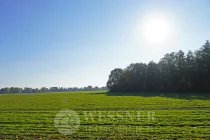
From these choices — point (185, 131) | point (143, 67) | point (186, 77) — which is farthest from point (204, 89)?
point (185, 131)

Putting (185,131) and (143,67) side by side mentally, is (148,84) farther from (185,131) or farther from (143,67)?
(185,131)

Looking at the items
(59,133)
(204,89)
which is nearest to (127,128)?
(59,133)

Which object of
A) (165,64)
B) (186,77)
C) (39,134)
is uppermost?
(165,64)

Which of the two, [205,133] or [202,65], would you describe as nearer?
[205,133]

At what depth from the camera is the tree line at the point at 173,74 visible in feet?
270

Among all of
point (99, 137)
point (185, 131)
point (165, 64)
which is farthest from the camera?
point (165, 64)

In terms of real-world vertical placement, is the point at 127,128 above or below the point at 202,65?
below

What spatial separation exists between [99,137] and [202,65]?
76.8 metres

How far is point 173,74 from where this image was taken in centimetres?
9038

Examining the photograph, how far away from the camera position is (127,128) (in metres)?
17.8

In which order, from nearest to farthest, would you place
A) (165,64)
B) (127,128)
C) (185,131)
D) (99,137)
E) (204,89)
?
(99,137), (185,131), (127,128), (204,89), (165,64)

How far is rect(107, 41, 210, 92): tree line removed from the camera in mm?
82438

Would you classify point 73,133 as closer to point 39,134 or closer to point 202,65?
point 39,134

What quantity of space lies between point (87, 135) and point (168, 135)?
5362 millimetres
